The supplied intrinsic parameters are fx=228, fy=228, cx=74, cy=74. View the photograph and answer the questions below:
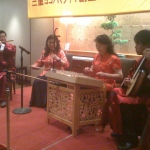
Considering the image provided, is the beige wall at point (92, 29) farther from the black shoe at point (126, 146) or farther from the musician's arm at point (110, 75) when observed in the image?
the black shoe at point (126, 146)

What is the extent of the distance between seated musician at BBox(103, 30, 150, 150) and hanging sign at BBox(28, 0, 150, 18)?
0.33 meters

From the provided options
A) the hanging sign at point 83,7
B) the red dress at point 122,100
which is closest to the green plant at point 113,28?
the hanging sign at point 83,7

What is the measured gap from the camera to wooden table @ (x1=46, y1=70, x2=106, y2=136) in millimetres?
2445

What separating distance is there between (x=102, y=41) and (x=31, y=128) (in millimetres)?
1359

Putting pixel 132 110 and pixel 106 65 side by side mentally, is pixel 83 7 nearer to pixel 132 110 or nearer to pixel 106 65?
pixel 106 65

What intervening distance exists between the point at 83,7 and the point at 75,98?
1147 mm

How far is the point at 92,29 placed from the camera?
4.67m

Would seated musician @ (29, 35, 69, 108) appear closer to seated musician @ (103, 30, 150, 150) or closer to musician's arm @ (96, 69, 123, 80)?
musician's arm @ (96, 69, 123, 80)

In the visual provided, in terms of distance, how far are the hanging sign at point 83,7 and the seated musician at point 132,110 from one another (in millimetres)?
331

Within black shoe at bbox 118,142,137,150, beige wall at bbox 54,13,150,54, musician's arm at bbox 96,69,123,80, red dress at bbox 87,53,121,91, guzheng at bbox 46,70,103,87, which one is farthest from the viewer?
beige wall at bbox 54,13,150,54

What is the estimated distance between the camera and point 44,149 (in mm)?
2227

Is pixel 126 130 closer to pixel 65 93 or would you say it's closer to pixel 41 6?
pixel 65 93

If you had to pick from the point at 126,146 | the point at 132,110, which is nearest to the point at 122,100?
the point at 132,110

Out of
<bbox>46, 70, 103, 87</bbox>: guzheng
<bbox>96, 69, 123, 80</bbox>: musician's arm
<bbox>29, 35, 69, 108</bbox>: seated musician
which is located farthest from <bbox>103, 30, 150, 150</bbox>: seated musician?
<bbox>29, 35, 69, 108</bbox>: seated musician
